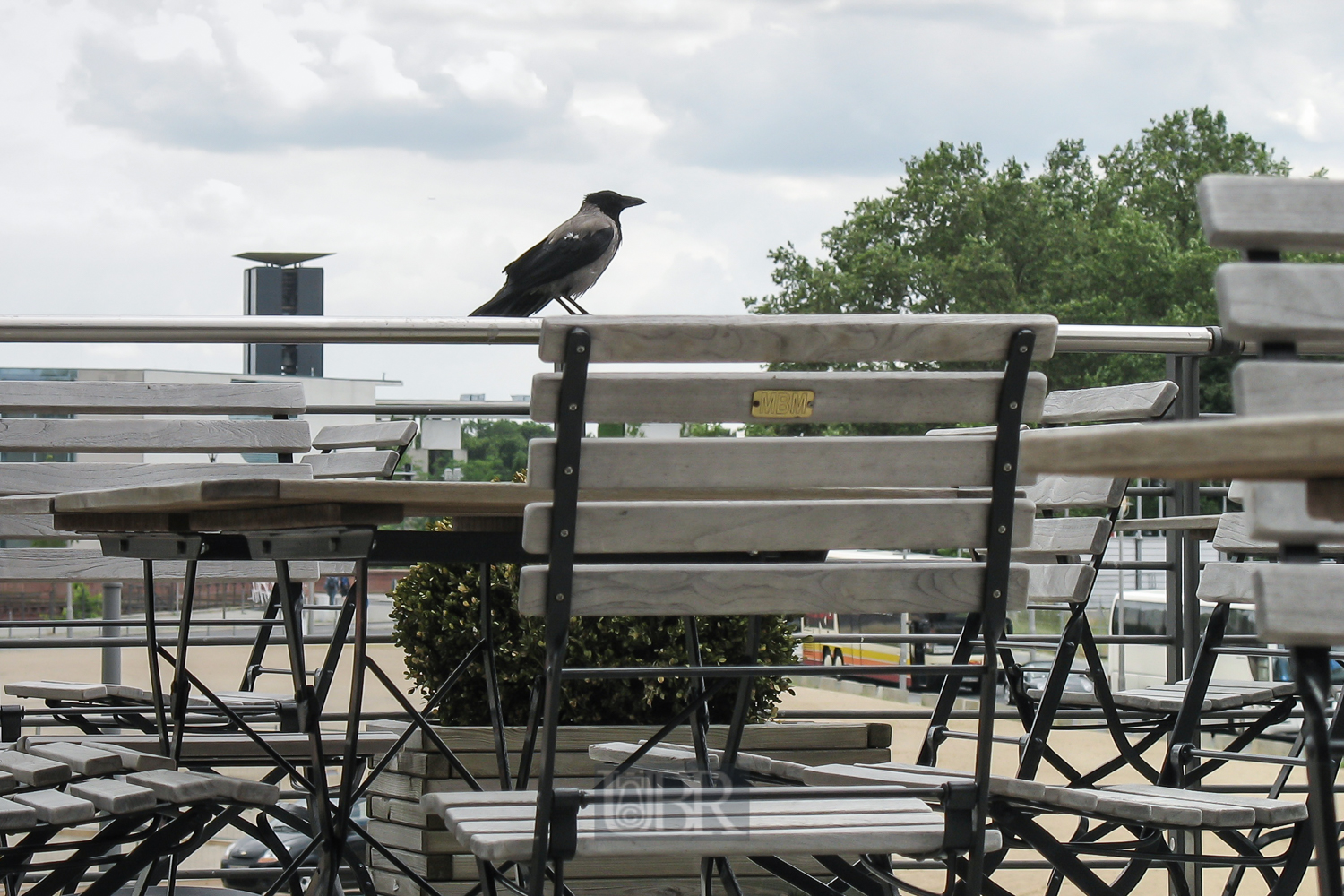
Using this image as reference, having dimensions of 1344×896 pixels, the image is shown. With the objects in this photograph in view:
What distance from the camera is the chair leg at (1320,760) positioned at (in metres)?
0.99

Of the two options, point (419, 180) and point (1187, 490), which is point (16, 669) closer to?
point (1187, 490)

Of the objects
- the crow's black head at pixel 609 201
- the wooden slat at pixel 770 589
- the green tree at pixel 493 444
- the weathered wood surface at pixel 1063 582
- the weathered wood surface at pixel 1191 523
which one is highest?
the crow's black head at pixel 609 201

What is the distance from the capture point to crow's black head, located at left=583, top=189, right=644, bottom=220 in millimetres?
5137

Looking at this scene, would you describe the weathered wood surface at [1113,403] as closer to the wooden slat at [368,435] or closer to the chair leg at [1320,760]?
the wooden slat at [368,435]

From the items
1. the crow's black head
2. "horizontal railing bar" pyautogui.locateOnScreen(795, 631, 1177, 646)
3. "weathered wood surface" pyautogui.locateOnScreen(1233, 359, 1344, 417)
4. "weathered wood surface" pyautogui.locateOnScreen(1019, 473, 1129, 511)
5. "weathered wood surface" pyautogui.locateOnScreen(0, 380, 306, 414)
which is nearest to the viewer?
"weathered wood surface" pyautogui.locateOnScreen(1233, 359, 1344, 417)

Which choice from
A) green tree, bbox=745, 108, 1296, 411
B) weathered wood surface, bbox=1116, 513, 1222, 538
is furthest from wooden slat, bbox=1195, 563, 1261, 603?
green tree, bbox=745, 108, 1296, 411

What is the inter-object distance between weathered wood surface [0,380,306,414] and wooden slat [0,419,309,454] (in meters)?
0.04

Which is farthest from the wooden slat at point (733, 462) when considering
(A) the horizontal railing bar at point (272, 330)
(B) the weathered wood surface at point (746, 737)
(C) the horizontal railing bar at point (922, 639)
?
(A) the horizontal railing bar at point (272, 330)

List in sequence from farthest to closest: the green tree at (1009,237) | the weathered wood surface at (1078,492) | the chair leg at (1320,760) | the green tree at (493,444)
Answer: the green tree at (493,444) → the green tree at (1009,237) → the weathered wood surface at (1078,492) → the chair leg at (1320,760)

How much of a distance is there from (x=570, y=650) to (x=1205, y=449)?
2.57 meters

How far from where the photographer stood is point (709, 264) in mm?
73375

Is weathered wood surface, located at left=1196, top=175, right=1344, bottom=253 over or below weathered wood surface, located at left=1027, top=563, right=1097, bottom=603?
over

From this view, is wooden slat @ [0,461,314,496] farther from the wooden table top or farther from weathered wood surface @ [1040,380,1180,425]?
weathered wood surface @ [1040,380,1180,425]

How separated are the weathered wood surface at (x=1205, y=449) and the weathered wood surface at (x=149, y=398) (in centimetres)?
276
